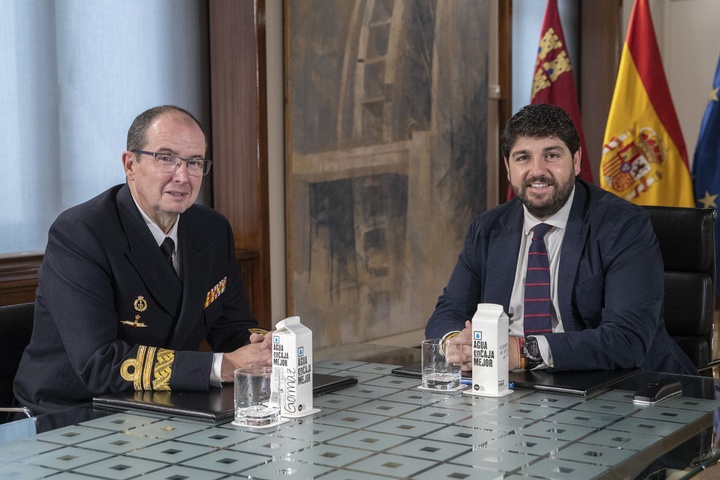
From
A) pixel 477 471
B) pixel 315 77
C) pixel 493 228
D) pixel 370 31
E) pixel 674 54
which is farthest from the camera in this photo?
pixel 674 54

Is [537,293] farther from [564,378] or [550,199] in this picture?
[564,378]

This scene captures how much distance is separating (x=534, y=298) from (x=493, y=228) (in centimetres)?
29

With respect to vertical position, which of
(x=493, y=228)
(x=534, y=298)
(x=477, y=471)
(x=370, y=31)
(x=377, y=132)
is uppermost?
(x=370, y=31)

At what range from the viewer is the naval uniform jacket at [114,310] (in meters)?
2.11

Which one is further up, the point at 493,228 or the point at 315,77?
the point at 315,77

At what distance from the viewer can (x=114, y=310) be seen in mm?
2275

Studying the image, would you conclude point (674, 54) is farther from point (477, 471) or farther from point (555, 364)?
point (477, 471)

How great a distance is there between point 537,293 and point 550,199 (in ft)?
0.89

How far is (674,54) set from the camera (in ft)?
24.1

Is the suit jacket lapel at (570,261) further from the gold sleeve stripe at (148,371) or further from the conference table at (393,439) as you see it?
the gold sleeve stripe at (148,371)

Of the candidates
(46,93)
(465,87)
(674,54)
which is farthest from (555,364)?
(674,54)

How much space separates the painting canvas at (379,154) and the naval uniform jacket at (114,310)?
182 cm

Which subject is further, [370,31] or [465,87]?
[465,87]

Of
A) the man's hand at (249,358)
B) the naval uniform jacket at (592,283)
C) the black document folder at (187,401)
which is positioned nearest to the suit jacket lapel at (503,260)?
the naval uniform jacket at (592,283)
